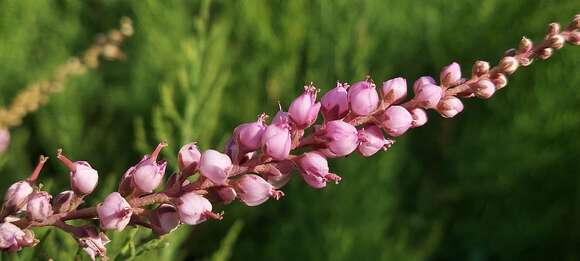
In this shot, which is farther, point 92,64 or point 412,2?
point 412,2

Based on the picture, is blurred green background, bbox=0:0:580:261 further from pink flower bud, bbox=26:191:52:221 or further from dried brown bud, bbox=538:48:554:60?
pink flower bud, bbox=26:191:52:221

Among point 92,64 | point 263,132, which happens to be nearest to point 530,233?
point 92,64

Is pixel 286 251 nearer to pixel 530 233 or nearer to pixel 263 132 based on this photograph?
pixel 530 233

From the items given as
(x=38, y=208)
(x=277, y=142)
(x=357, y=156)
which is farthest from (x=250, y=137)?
(x=357, y=156)

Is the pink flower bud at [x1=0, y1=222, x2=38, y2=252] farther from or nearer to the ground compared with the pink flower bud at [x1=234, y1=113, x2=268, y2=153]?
nearer to the ground

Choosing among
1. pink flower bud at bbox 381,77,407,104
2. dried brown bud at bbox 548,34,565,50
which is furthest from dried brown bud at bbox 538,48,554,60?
pink flower bud at bbox 381,77,407,104

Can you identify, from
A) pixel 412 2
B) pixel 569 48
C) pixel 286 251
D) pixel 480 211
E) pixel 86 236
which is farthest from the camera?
pixel 412 2
